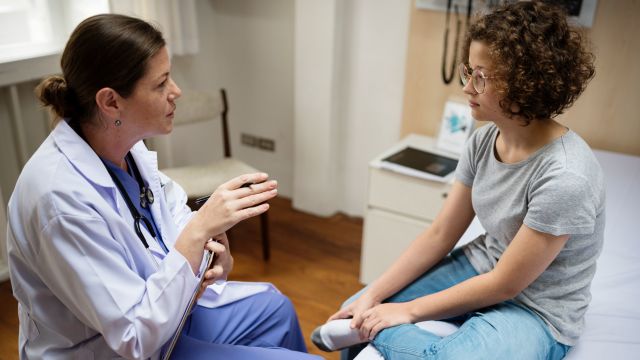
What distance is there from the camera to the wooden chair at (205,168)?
248 centimetres

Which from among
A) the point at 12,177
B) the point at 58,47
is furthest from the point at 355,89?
the point at 12,177

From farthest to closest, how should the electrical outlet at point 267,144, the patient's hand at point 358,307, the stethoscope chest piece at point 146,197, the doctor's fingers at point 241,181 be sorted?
the electrical outlet at point 267,144 → the patient's hand at point 358,307 → the stethoscope chest piece at point 146,197 → the doctor's fingers at point 241,181

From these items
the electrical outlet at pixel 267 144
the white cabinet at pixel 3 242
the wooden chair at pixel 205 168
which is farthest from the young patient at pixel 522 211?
the electrical outlet at pixel 267 144

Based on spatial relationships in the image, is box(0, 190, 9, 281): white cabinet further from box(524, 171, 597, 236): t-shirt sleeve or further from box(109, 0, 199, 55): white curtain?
box(524, 171, 597, 236): t-shirt sleeve

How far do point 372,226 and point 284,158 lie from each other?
1.00 metres

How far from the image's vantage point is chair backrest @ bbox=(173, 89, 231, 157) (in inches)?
106

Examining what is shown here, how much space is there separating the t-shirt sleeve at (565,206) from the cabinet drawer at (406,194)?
1024 millimetres

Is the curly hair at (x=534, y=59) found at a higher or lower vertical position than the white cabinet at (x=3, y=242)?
higher

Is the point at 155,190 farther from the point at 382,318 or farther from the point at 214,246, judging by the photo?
the point at 382,318

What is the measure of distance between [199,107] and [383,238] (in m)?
1.03

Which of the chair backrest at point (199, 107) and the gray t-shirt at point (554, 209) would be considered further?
the chair backrest at point (199, 107)

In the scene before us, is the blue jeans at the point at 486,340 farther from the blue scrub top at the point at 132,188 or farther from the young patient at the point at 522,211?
the blue scrub top at the point at 132,188

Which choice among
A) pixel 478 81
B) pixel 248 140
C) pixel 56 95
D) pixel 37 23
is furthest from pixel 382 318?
pixel 248 140

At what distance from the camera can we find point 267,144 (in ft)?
11.1
